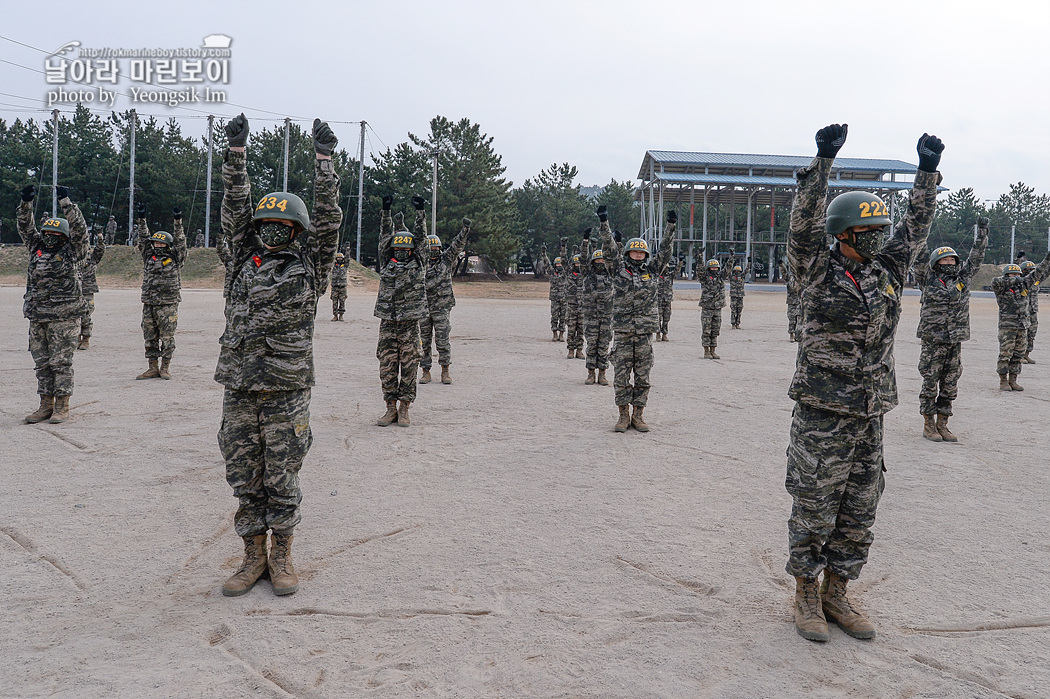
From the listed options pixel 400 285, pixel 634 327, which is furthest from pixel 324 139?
pixel 634 327

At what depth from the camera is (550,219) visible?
6462 cm

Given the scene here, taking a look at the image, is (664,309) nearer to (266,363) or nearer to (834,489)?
(834,489)

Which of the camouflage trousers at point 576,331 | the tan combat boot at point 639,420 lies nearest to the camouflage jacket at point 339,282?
the camouflage trousers at point 576,331

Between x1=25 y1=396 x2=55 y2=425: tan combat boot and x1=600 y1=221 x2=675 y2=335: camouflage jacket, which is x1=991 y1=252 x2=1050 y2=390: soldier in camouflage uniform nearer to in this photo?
x1=600 y1=221 x2=675 y2=335: camouflage jacket

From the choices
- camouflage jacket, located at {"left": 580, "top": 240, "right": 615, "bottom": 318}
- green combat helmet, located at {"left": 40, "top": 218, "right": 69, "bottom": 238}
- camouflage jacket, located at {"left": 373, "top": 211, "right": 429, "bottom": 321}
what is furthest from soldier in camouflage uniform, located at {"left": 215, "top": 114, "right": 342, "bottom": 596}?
camouflage jacket, located at {"left": 580, "top": 240, "right": 615, "bottom": 318}

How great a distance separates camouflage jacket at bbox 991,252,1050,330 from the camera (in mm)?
12977

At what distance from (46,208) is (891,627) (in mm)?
65881

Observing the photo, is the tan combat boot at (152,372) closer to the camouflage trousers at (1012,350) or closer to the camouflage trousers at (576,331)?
the camouflage trousers at (576,331)

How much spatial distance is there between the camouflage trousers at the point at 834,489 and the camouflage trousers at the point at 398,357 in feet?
19.2

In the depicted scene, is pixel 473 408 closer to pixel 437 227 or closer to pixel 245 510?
pixel 245 510

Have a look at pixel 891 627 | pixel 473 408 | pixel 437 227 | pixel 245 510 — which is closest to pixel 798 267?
pixel 891 627

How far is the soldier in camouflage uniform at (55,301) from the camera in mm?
8398

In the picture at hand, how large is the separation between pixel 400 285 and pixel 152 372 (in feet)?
18.3

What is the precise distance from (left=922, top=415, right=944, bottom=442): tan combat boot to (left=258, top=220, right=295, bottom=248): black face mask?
320 inches
